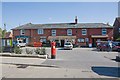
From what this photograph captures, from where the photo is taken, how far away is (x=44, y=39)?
5594 cm

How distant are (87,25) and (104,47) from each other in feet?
62.8

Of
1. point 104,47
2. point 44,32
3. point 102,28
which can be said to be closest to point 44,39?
point 44,32

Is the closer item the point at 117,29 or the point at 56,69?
the point at 56,69

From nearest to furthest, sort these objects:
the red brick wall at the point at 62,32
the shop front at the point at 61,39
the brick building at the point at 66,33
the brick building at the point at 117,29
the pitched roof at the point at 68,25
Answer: the shop front at the point at 61,39, the brick building at the point at 66,33, the red brick wall at the point at 62,32, the pitched roof at the point at 68,25, the brick building at the point at 117,29

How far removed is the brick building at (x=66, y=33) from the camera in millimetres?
54062

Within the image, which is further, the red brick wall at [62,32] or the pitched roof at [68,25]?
the pitched roof at [68,25]

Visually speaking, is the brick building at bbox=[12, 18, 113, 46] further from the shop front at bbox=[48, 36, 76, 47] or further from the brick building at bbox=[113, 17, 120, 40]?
the brick building at bbox=[113, 17, 120, 40]

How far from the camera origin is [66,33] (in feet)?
181

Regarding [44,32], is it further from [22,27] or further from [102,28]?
[102,28]

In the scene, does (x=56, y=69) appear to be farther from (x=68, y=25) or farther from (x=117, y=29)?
(x=117, y=29)

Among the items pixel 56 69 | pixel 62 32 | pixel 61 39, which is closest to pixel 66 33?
pixel 62 32

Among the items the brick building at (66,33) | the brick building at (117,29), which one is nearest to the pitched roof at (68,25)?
the brick building at (66,33)

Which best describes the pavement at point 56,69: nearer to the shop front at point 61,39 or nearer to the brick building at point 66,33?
the shop front at point 61,39

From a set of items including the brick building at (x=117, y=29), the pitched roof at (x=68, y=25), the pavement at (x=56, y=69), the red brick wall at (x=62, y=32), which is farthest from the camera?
the brick building at (x=117, y=29)
